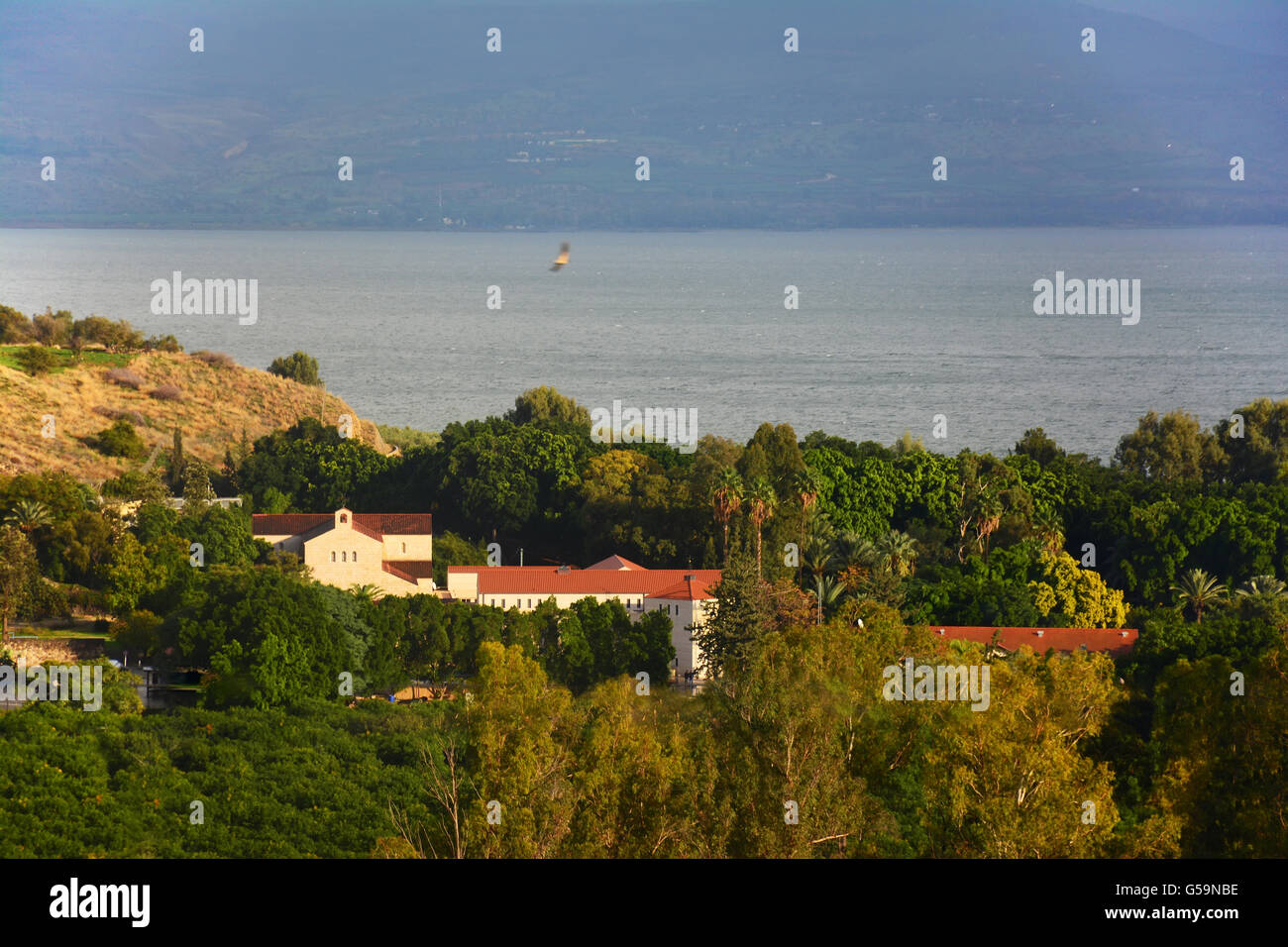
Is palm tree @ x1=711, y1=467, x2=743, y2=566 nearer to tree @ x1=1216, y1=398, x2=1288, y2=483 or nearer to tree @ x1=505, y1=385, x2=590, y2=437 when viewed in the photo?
tree @ x1=505, y1=385, x2=590, y2=437

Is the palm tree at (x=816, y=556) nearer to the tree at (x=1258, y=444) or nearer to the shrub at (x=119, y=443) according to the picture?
the tree at (x=1258, y=444)

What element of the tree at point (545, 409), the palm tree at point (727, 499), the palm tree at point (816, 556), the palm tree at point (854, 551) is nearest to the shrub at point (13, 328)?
the tree at point (545, 409)

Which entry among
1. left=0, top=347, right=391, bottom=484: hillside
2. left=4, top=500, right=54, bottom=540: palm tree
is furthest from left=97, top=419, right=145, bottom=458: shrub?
left=4, top=500, right=54, bottom=540: palm tree

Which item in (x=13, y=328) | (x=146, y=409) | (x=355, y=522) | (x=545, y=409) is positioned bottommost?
(x=355, y=522)

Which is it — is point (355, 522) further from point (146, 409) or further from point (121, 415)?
point (146, 409)

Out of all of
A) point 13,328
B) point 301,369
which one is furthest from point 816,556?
point 301,369

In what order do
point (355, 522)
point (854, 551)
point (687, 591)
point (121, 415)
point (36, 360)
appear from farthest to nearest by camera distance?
point (36, 360), point (121, 415), point (355, 522), point (854, 551), point (687, 591)
